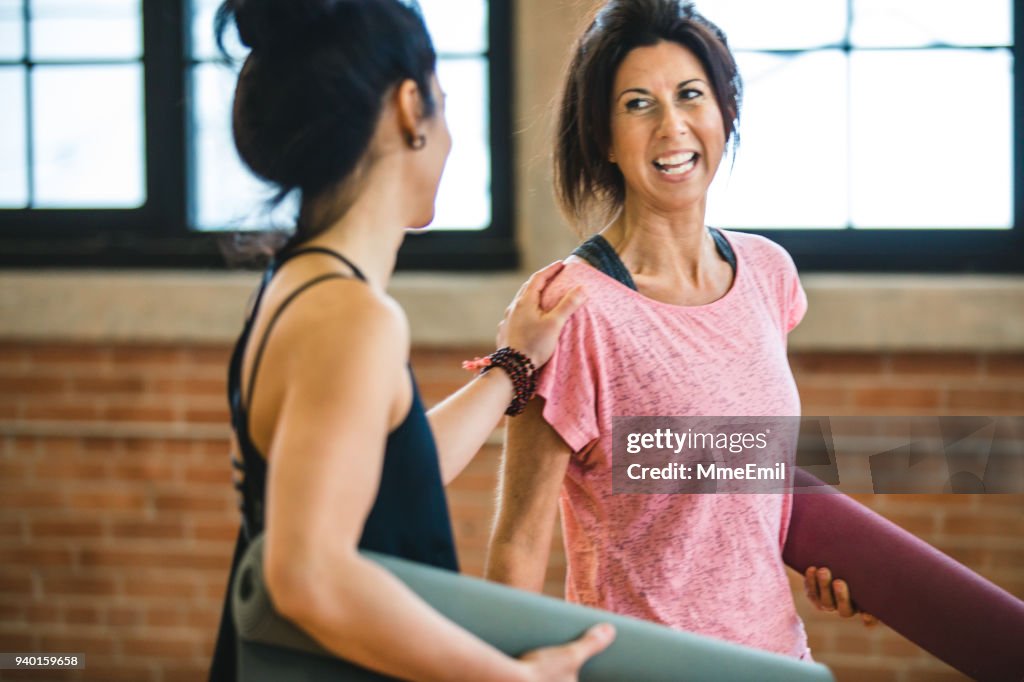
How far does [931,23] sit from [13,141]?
262 centimetres

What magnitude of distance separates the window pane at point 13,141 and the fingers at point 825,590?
2669 mm

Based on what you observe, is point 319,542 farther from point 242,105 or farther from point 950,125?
point 950,125

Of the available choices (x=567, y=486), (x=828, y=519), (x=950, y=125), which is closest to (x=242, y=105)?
(x=567, y=486)

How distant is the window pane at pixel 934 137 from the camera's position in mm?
2836

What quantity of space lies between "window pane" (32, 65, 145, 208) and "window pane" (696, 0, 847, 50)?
5.55 feet

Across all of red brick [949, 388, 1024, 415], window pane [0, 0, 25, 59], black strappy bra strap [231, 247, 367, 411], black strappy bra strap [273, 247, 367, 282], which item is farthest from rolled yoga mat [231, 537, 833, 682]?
window pane [0, 0, 25, 59]

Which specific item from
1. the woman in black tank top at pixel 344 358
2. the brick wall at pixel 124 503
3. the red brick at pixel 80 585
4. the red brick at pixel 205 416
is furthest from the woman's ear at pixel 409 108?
the red brick at pixel 80 585

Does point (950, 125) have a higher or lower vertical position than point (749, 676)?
higher

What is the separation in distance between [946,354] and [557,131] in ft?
5.38

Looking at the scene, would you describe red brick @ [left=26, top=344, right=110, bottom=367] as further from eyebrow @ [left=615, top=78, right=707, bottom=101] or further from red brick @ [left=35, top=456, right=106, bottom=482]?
eyebrow @ [left=615, top=78, right=707, bottom=101]

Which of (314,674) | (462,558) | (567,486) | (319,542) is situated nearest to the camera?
(319,542)

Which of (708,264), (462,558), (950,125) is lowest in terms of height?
(462,558)

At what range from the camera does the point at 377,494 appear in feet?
3.12

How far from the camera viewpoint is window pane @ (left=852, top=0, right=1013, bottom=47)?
2814mm
